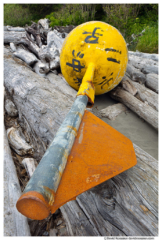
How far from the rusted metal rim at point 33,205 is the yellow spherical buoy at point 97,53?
1.85 meters

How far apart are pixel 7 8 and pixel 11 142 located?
40.1 ft

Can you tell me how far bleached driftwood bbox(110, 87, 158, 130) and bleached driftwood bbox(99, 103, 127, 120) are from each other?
3.4 inches

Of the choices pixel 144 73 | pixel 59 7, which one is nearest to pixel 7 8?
pixel 59 7

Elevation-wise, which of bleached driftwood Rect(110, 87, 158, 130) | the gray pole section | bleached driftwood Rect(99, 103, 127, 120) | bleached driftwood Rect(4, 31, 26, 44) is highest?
bleached driftwood Rect(4, 31, 26, 44)

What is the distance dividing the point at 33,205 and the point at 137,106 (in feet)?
7.50

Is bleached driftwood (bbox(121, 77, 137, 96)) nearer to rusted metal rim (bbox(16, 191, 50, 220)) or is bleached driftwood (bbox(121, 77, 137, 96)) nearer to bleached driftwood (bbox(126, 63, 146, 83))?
bleached driftwood (bbox(126, 63, 146, 83))

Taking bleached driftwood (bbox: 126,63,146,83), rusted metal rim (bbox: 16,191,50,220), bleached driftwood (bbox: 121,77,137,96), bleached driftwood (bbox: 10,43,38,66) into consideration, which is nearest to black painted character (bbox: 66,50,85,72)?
bleached driftwood (bbox: 121,77,137,96)

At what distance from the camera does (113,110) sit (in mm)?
2793

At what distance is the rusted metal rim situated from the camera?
31.3 inches

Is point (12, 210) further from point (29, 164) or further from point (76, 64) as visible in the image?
point (76, 64)

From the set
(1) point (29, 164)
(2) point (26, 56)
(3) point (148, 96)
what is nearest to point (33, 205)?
(1) point (29, 164)

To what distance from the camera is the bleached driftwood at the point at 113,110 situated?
2.67 m

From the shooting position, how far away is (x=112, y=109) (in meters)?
2.80

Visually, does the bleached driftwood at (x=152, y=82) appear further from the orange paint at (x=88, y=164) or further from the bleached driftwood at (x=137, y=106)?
the orange paint at (x=88, y=164)
